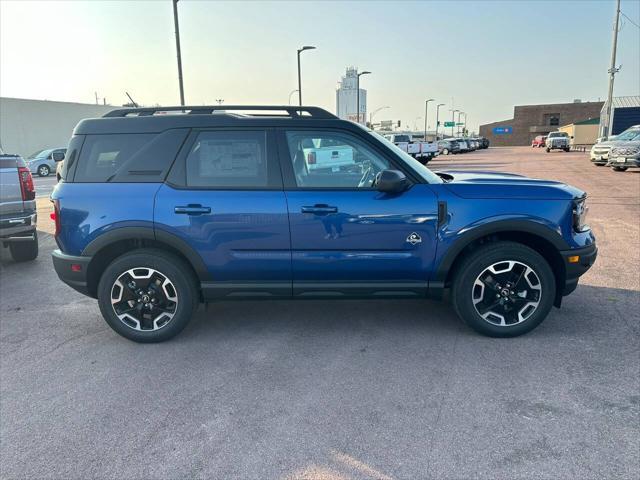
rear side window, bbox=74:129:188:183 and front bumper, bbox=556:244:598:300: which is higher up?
rear side window, bbox=74:129:188:183

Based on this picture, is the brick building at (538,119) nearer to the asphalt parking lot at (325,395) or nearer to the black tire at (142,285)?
the asphalt parking lot at (325,395)

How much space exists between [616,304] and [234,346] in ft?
12.4

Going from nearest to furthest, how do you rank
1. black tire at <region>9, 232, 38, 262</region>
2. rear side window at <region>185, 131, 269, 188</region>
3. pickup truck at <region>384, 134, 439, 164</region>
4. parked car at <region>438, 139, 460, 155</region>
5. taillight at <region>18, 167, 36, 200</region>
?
1. rear side window at <region>185, 131, 269, 188</region>
2. taillight at <region>18, 167, 36, 200</region>
3. black tire at <region>9, 232, 38, 262</region>
4. pickup truck at <region>384, 134, 439, 164</region>
5. parked car at <region>438, 139, 460, 155</region>

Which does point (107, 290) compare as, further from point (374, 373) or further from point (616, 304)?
point (616, 304)

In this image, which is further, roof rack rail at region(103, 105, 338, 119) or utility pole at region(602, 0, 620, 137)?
utility pole at region(602, 0, 620, 137)

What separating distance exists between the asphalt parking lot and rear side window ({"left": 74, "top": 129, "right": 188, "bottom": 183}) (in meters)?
1.46

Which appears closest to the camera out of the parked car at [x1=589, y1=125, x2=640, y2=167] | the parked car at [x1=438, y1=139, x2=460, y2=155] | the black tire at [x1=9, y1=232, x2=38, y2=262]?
the black tire at [x1=9, y1=232, x2=38, y2=262]

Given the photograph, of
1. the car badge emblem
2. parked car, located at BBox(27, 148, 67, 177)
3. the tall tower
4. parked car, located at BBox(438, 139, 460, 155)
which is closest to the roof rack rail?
the car badge emblem

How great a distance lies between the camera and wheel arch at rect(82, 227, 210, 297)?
3834mm

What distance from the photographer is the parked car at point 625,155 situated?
59.6ft

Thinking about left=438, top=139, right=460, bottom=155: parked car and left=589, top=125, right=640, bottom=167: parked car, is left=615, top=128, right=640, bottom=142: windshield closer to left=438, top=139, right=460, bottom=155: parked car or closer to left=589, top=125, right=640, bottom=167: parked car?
left=589, top=125, right=640, bottom=167: parked car

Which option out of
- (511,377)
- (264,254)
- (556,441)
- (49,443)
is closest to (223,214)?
(264,254)

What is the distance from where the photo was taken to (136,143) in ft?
12.8

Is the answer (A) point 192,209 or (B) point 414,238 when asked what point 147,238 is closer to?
(A) point 192,209
